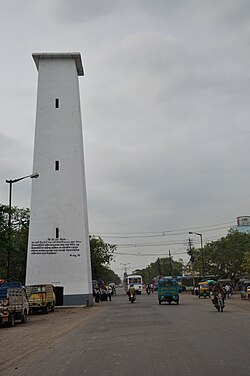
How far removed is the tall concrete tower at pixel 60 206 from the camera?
41.2 m

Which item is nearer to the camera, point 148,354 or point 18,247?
point 148,354

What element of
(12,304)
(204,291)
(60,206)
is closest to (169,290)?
(60,206)

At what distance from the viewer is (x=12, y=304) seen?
2389 cm

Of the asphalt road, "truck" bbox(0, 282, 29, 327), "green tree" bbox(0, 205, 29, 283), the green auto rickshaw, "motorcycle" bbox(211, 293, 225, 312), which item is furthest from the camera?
"green tree" bbox(0, 205, 29, 283)

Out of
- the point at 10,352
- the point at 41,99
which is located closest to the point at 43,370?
the point at 10,352

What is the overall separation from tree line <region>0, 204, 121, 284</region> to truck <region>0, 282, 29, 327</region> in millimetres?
5031

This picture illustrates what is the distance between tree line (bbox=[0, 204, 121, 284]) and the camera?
100 ft

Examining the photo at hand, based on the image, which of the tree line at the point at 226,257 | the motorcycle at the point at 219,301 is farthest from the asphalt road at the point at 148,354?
the tree line at the point at 226,257

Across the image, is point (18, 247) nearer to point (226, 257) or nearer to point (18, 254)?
point (18, 254)

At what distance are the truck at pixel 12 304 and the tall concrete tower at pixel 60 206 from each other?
48.5 feet

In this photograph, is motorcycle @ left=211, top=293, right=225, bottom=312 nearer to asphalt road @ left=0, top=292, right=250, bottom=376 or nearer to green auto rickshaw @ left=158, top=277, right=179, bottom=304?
green auto rickshaw @ left=158, top=277, right=179, bottom=304

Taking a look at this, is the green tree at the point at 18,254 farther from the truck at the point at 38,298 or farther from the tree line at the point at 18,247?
the truck at the point at 38,298

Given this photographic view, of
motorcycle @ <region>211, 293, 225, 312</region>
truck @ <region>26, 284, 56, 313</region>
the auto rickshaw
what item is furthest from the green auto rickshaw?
Answer: the auto rickshaw

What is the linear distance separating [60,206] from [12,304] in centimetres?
1851
